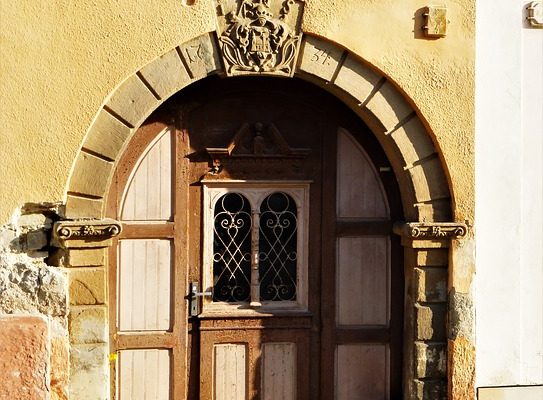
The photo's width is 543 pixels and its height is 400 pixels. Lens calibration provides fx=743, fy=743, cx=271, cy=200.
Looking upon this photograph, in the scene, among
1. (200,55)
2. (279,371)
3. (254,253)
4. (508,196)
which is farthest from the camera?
(279,371)

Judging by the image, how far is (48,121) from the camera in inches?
191

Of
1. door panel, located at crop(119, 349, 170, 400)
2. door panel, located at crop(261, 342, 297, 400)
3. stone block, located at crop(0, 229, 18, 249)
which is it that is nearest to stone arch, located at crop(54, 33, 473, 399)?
stone block, located at crop(0, 229, 18, 249)

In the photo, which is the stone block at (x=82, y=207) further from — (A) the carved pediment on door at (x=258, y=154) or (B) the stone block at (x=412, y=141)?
(B) the stone block at (x=412, y=141)

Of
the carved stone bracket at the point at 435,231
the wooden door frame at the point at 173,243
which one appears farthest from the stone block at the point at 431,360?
the wooden door frame at the point at 173,243

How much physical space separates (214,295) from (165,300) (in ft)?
1.19

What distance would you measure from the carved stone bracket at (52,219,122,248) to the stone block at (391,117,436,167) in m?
2.02

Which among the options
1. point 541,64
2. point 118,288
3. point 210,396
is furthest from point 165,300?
point 541,64

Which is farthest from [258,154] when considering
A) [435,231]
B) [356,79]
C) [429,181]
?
[435,231]

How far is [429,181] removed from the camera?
5.26m

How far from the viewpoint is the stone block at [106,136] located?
16.1 feet

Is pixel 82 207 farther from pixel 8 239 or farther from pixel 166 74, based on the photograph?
pixel 166 74

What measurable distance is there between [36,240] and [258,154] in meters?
1.68

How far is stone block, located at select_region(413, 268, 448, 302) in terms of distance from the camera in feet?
17.3

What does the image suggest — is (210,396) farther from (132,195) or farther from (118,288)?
(132,195)
